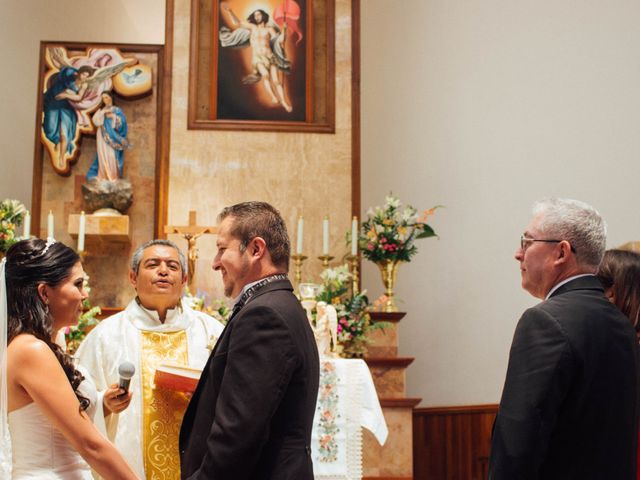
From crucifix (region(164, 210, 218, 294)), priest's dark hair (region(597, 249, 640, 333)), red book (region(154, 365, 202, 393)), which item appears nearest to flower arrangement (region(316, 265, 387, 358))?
crucifix (region(164, 210, 218, 294))

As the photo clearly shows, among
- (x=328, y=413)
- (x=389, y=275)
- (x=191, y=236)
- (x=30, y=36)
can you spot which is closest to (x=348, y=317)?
(x=389, y=275)

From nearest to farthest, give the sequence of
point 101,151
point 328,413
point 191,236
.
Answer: point 328,413 → point 191,236 → point 101,151

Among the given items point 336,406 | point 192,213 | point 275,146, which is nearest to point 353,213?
point 275,146

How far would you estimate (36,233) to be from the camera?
7988 millimetres

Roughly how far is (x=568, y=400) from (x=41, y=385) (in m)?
1.60

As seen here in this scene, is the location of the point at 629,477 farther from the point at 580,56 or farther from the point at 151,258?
the point at 580,56

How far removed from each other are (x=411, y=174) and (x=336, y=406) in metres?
3.78

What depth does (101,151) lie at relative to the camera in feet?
26.0

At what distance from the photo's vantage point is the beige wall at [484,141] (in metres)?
7.47

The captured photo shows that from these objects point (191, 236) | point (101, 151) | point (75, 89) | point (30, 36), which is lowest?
point (191, 236)

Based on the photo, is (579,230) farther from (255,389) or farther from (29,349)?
(29,349)

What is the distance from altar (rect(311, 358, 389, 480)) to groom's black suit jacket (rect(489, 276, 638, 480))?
2.95 metres

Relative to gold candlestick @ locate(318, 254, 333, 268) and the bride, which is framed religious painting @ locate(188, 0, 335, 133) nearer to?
gold candlestick @ locate(318, 254, 333, 268)

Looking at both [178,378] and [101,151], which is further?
[101,151]
